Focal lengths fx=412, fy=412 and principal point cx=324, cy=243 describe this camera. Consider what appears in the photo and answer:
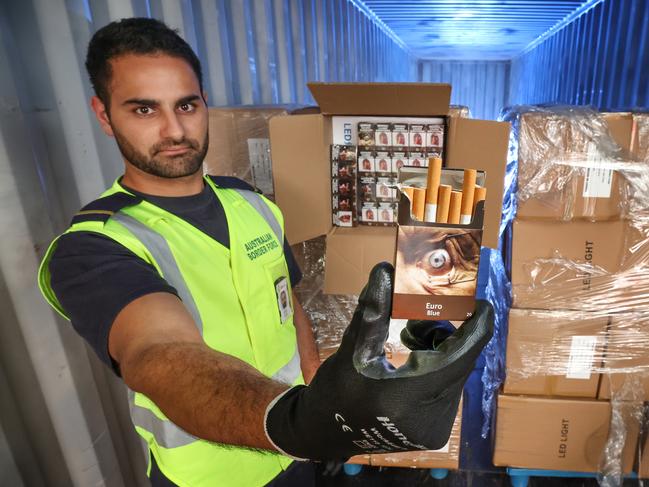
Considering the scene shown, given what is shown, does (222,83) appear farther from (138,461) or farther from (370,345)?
(370,345)

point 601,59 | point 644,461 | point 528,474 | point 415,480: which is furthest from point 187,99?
point 601,59

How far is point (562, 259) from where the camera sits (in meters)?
1.70

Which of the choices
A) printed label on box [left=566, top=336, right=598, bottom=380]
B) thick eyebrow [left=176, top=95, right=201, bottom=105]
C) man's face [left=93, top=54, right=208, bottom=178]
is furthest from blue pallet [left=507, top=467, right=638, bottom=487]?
thick eyebrow [left=176, top=95, right=201, bottom=105]

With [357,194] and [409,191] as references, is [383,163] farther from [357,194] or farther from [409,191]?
[409,191]

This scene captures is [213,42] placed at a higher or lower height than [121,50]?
higher

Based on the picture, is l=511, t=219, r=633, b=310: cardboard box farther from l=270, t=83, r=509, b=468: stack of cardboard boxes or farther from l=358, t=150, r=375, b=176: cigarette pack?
l=358, t=150, r=375, b=176: cigarette pack

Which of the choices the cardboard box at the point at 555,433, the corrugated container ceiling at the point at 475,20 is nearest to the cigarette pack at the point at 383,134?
the cardboard box at the point at 555,433

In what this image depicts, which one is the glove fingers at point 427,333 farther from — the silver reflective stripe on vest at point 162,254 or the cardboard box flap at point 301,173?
the cardboard box flap at point 301,173

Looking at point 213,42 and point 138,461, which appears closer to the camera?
point 138,461

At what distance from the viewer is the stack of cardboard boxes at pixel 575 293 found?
1.57 meters

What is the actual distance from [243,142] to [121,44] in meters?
0.74

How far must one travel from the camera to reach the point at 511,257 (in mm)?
1744

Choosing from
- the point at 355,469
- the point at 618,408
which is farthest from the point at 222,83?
the point at 618,408

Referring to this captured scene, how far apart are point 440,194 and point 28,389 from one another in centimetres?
138
